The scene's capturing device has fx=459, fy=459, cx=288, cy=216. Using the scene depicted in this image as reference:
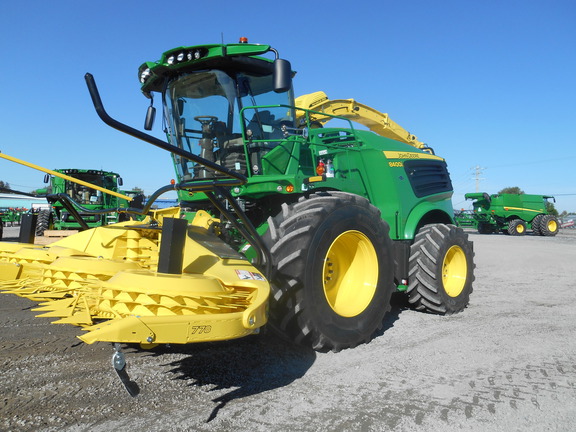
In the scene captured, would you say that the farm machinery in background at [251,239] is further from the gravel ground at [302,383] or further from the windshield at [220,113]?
the gravel ground at [302,383]

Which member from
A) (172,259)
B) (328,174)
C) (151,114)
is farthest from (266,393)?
(151,114)

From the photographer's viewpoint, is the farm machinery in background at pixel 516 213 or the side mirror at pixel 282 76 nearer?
the side mirror at pixel 282 76

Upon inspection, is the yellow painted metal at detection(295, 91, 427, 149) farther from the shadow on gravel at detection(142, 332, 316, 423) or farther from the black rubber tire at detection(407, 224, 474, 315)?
the shadow on gravel at detection(142, 332, 316, 423)

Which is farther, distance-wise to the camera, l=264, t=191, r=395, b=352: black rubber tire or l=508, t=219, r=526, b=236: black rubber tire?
l=508, t=219, r=526, b=236: black rubber tire

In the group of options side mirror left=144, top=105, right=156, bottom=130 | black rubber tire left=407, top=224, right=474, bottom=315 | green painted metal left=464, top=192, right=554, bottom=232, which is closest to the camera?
side mirror left=144, top=105, right=156, bottom=130

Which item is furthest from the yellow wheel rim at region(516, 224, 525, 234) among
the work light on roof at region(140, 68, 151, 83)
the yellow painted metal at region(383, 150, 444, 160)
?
the work light on roof at region(140, 68, 151, 83)

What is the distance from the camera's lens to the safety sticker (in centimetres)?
295

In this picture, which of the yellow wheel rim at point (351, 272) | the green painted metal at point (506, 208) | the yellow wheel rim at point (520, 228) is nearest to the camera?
the yellow wheel rim at point (351, 272)

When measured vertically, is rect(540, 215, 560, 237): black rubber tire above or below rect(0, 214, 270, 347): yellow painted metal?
above

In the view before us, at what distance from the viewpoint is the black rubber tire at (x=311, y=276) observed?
3355 mm

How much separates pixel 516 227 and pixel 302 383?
2548 centimetres

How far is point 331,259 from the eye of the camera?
4207 millimetres

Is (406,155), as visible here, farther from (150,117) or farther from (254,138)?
(150,117)

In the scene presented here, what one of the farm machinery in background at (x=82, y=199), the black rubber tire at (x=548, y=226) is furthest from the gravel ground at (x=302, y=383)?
the black rubber tire at (x=548, y=226)
